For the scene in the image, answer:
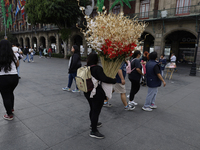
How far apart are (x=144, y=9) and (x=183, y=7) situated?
4647mm

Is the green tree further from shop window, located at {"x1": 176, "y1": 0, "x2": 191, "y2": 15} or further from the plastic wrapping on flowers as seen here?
the plastic wrapping on flowers

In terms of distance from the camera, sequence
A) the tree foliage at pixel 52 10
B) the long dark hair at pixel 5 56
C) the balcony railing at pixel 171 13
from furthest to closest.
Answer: the tree foliage at pixel 52 10 → the balcony railing at pixel 171 13 → the long dark hair at pixel 5 56

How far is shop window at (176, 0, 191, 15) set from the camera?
49.2ft

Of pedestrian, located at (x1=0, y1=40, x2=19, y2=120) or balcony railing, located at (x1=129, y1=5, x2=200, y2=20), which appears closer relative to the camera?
pedestrian, located at (x1=0, y1=40, x2=19, y2=120)

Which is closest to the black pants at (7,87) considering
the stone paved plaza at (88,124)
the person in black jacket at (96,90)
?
the stone paved plaza at (88,124)

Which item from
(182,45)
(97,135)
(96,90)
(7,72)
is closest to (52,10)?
(7,72)

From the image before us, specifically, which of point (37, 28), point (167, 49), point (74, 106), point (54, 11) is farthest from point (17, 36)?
point (74, 106)

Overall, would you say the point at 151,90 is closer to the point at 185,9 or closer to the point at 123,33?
the point at 123,33

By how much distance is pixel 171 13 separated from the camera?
15.9 m

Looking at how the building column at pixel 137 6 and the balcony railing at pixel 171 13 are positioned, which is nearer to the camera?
the balcony railing at pixel 171 13

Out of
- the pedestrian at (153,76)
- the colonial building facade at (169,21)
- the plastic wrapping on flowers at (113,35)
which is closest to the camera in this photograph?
the plastic wrapping on flowers at (113,35)

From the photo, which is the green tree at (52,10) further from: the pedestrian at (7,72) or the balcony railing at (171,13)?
the pedestrian at (7,72)

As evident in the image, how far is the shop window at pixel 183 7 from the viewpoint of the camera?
49.2 feet

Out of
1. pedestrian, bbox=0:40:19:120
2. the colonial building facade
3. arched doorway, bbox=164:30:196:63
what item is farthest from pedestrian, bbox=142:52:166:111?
arched doorway, bbox=164:30:196:63
